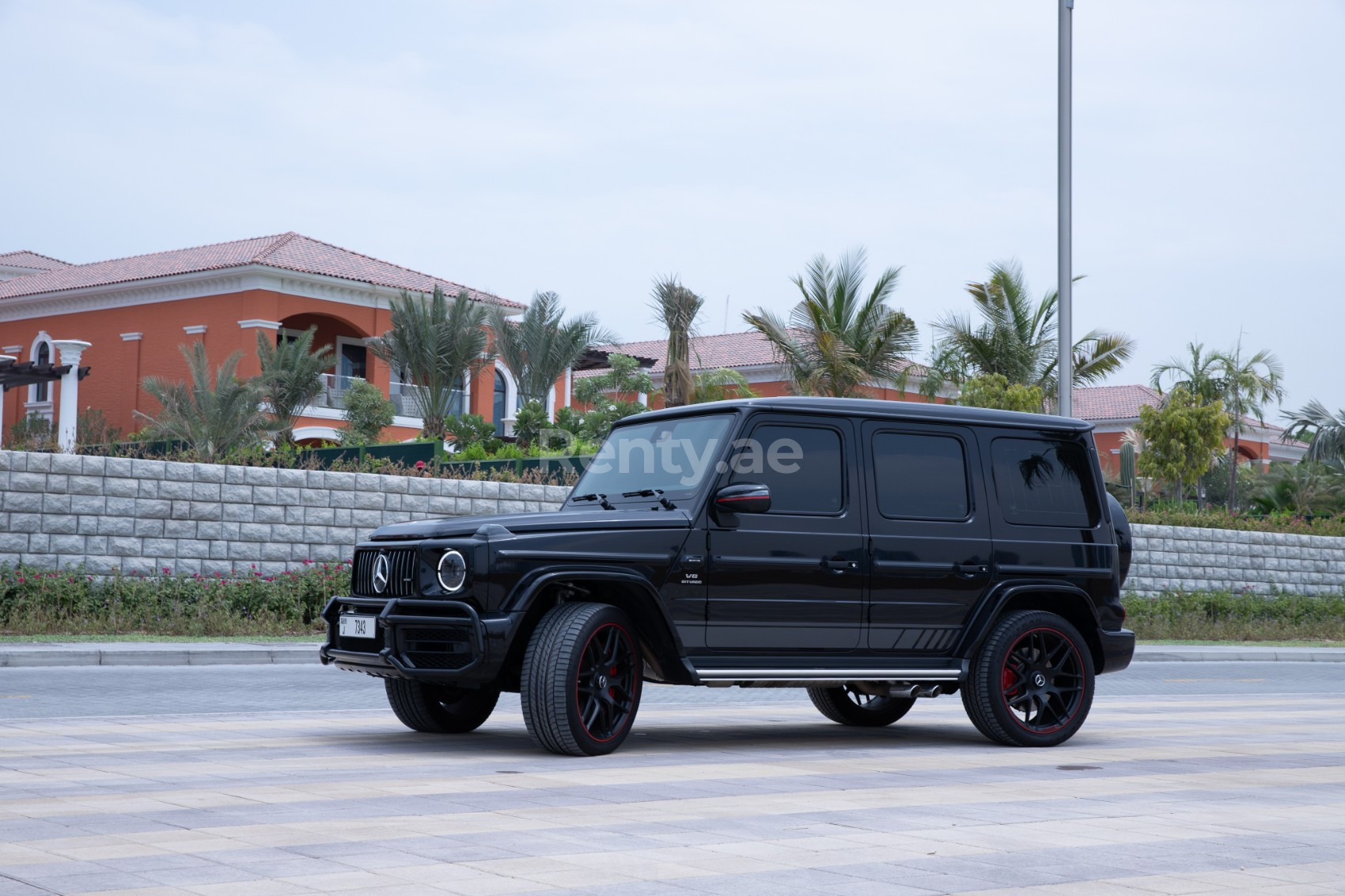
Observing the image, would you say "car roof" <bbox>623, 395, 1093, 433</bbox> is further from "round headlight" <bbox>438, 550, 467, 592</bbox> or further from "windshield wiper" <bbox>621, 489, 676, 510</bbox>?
"round headlight" <bbox>438, 550, 467, 592</bbox>

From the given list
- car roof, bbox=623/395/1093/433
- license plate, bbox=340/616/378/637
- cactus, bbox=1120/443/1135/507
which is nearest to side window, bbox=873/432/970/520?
car roof, bbox=623/395/1093/433

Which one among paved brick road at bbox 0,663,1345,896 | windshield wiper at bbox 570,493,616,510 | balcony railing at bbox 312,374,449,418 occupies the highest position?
balcony railing at bbox 312,374,449,418

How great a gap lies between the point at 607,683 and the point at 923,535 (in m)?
2.19

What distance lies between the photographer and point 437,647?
802 centimetres

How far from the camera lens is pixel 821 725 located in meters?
10.7

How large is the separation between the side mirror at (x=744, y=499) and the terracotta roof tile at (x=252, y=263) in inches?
1328

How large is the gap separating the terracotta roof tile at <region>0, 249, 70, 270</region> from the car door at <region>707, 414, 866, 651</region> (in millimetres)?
54280

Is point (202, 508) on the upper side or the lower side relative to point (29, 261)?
lower

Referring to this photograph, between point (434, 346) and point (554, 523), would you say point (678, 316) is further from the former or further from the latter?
point (554, 523)

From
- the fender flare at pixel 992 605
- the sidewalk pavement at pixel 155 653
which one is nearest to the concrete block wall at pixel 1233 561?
the sidewalk pavement at pixel 155 653

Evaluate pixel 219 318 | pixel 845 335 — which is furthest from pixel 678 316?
pixel 219 318

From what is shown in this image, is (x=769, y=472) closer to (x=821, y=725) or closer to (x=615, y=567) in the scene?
(x=615, y=567)

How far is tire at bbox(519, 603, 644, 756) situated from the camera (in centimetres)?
781

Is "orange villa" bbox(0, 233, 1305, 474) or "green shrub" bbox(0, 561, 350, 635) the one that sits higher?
"orange villa" bbox(0, 233, 1305, 474)
